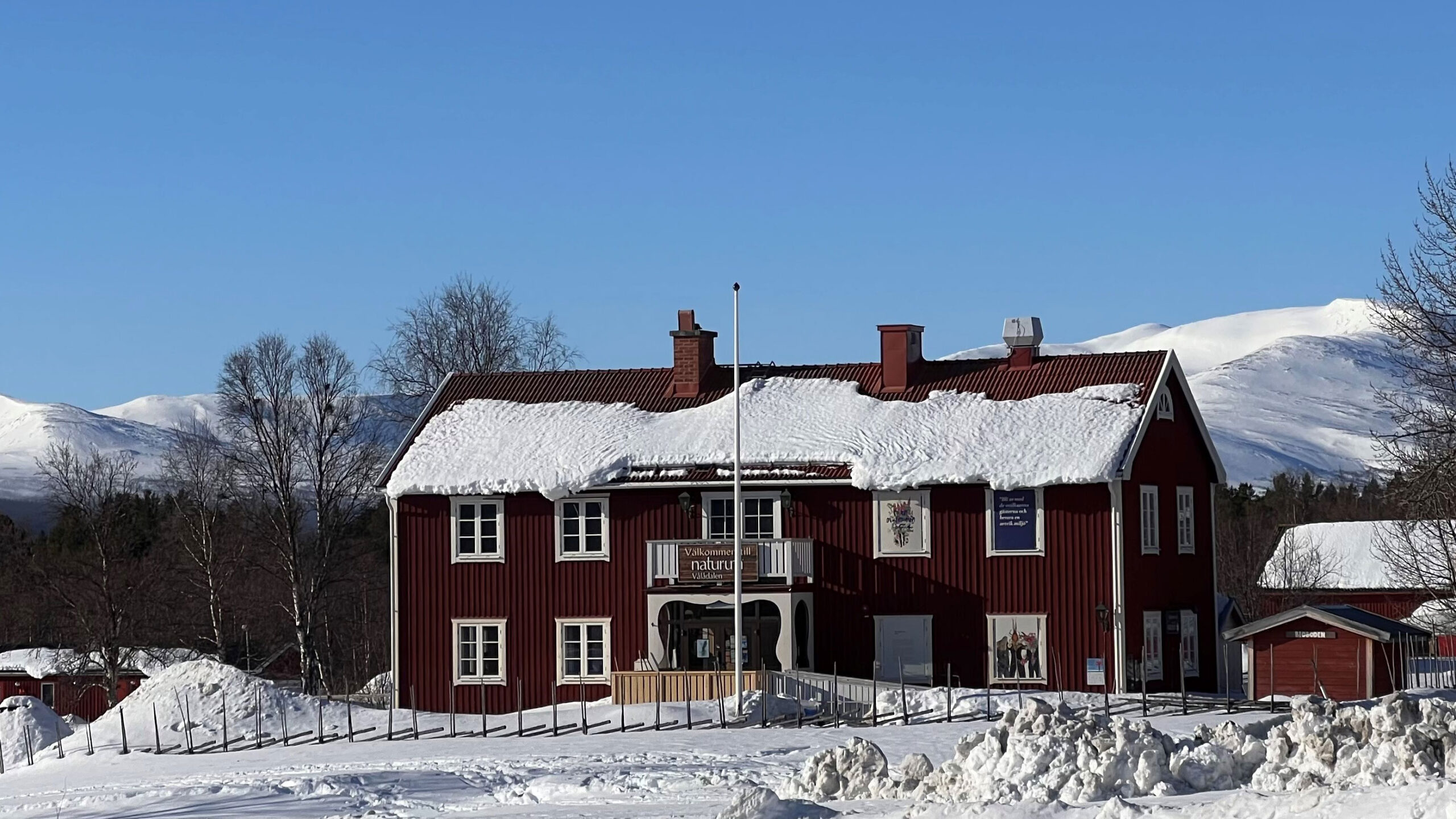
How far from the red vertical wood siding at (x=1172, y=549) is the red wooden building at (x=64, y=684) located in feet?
100

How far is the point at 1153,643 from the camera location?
42.3 metres

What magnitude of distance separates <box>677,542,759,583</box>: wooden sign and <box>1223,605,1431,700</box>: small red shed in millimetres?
10438

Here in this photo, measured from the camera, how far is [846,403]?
146 feet

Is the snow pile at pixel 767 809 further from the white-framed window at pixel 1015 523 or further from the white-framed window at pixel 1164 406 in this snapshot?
the white-framed window at pixel 1164 406

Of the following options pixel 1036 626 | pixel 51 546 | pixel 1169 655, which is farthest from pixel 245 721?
pixel 51 546

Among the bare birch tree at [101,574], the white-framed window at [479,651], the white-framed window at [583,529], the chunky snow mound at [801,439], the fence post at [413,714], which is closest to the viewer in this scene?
the fence post at [413,714]

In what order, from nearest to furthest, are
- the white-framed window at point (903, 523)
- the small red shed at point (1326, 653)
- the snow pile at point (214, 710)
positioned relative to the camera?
the snow pile at point (214, 710) → the white-framed window at point (903, 523) → the small red shed at point (1326, 653)

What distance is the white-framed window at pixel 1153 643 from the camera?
41844mm

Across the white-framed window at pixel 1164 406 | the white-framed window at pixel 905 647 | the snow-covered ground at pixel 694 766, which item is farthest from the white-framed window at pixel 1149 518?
the snow-covered ground at pixel 694 766

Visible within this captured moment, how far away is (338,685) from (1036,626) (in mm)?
34612

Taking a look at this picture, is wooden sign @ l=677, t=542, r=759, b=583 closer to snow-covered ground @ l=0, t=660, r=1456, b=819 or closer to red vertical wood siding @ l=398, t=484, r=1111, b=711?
red vertical wood siding @ l=398, t=484, r=1111, b=711

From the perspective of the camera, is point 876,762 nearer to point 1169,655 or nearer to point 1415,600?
point 1169,655

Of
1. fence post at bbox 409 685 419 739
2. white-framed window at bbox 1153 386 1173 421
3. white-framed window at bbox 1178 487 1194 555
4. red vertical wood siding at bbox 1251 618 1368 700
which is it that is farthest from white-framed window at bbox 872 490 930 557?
fence post at bbox 409 685 419 739

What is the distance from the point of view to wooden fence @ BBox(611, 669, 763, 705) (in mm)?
39750
